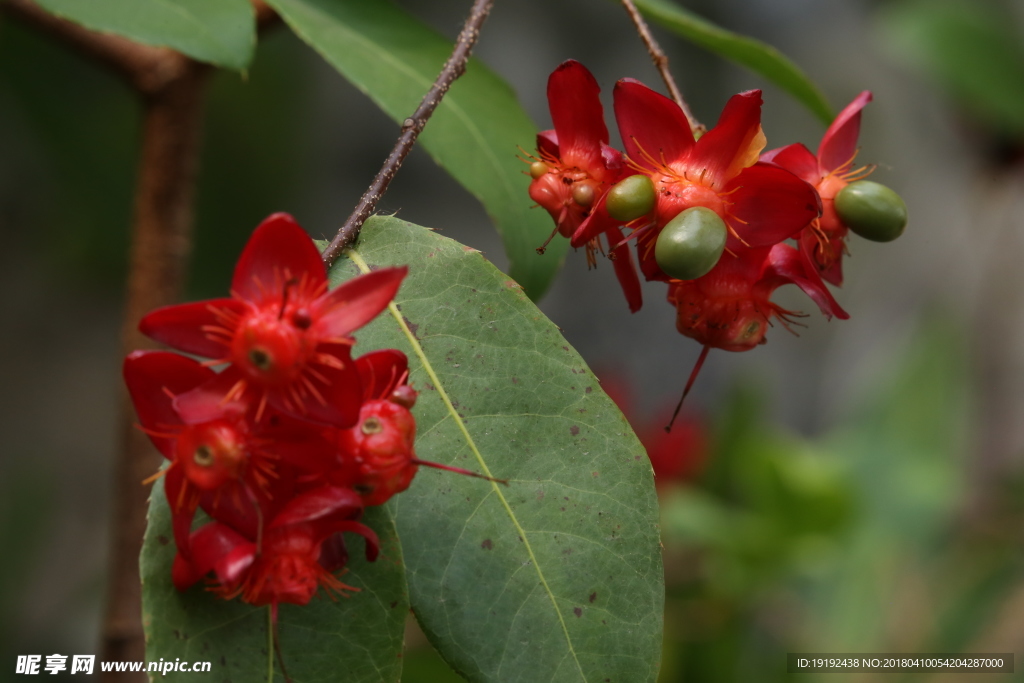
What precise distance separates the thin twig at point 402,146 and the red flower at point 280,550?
0.16 meters

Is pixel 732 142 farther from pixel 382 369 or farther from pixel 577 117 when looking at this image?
pixel 382 369

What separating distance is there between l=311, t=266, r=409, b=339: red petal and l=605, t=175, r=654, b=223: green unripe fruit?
0.52 ft

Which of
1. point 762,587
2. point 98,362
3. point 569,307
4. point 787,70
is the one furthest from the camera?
point 569,307

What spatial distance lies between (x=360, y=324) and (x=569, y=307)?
2030 mm

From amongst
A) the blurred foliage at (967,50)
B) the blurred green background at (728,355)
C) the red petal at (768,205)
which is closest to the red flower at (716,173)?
the red petal at (768,205)

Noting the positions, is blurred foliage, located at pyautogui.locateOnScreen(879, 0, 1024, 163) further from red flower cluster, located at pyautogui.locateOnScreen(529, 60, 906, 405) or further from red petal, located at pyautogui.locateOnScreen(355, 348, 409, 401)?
red petal, located at pyautogui.locateOnScreen(355, 348, 409, 401)

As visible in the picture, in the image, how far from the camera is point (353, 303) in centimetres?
43

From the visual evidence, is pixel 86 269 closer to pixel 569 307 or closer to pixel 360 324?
pixel 569 307

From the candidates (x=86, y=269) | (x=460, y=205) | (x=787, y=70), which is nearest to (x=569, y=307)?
(x=460, y=205)

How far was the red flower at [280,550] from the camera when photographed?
43 centimetres

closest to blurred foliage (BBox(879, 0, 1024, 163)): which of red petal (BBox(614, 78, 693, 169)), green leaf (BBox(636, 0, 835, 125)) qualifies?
green leaf (BBox(636, 0, 835, 125))

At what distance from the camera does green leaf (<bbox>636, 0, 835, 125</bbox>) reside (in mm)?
760

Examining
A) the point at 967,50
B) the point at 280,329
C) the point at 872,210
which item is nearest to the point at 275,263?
the point at 280,329

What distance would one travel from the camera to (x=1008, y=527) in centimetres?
212
